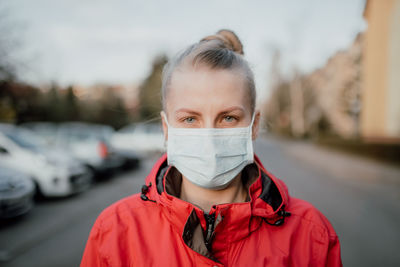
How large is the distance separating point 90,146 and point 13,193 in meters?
3.91

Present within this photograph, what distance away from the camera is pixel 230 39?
5.92ft

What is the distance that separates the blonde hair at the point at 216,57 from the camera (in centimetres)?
151

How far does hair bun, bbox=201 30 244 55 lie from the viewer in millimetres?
1736

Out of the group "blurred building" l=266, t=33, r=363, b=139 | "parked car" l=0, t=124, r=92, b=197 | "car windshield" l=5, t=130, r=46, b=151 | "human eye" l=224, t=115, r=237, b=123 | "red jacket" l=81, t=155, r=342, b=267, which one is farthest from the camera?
"blurred building" l=266, t=33, r=363, b=139

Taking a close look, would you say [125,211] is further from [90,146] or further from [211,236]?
[90,146]

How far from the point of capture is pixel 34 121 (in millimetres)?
17953

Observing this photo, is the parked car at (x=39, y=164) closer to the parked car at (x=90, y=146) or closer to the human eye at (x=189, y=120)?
the parked car at (x=90, y=146)

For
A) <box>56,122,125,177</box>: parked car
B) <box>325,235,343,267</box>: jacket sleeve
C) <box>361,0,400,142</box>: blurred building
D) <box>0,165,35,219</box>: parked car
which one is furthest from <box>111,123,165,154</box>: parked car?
<box>325,235,343,267</box>: jacket sleeve

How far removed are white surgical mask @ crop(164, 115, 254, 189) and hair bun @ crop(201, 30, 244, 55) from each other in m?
0.53

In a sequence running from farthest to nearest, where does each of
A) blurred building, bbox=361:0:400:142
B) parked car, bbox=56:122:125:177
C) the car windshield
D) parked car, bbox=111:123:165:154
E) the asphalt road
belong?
blurred building, bbox=361:0:400:142
parked car, bbox=111:123:165:154
parked car, bbox=56:122:125:177
the car windshield
the asphalt road

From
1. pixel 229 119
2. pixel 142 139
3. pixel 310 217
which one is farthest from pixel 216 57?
pixel 142 139

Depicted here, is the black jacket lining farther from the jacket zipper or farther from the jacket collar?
the jacket zipper

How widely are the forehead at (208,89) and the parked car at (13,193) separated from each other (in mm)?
4855

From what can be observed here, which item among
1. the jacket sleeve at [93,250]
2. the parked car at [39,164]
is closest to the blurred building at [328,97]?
the parked car at [39,164]
